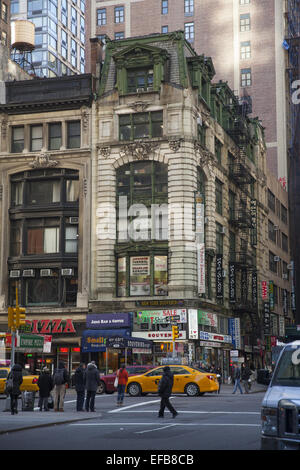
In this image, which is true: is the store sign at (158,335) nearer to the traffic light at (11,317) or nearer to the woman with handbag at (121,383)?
the woman with handbag at (121,383)

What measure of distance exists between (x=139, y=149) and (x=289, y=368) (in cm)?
4420

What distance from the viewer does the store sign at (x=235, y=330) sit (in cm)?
6269

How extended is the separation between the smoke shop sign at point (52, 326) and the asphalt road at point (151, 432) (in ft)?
91.2

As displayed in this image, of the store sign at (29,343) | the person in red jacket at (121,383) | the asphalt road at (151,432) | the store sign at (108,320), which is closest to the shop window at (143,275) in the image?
the store sign at (108,320)

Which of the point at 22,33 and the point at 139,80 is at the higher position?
the point at 22,33

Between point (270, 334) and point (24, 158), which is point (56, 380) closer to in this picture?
point (24, 158)

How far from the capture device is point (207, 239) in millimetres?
57656

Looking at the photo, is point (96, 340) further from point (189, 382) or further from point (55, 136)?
point (55, 136)

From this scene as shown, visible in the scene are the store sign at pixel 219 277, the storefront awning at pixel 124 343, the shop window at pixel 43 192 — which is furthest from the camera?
the store sign at pixel 219 277

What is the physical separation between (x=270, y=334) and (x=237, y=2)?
45.2 metres

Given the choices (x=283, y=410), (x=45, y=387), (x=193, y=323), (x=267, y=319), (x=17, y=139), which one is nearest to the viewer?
(x=283, y=410)

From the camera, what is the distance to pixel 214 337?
57.2 meters

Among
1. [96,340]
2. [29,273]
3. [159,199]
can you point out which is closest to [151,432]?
[96,340]
